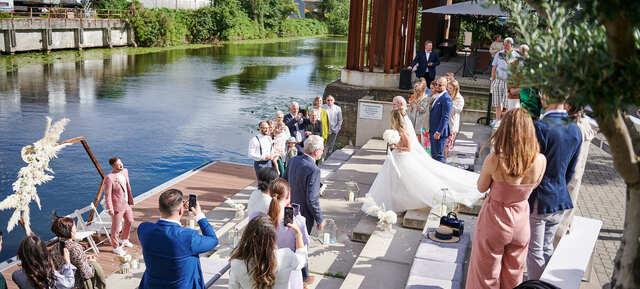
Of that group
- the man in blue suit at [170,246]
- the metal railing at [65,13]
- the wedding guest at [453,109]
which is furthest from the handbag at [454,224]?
the metal railing at [65,13]

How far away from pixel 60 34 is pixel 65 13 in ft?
6.61

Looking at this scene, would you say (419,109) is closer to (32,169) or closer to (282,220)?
(282,220)

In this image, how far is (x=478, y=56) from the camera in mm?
19531

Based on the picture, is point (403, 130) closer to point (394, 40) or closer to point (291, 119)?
point (291, 119)

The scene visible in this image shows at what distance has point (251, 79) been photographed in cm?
3666

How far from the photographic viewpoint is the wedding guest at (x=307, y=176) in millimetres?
5961

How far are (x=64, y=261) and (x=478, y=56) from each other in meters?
16.9

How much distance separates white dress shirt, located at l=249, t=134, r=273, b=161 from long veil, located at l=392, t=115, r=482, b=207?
2.62 metres

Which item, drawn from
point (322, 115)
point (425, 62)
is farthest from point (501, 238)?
point (425, 62)

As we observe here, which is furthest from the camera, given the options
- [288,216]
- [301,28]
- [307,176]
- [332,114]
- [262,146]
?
[301,28]

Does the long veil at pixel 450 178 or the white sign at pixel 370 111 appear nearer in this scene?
the long veil at pixel 450 178

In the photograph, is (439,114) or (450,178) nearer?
(450,178)

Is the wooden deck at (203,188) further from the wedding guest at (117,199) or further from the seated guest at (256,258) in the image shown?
the seated guest at (256,258)

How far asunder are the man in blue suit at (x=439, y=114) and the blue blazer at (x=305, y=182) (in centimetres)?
295
